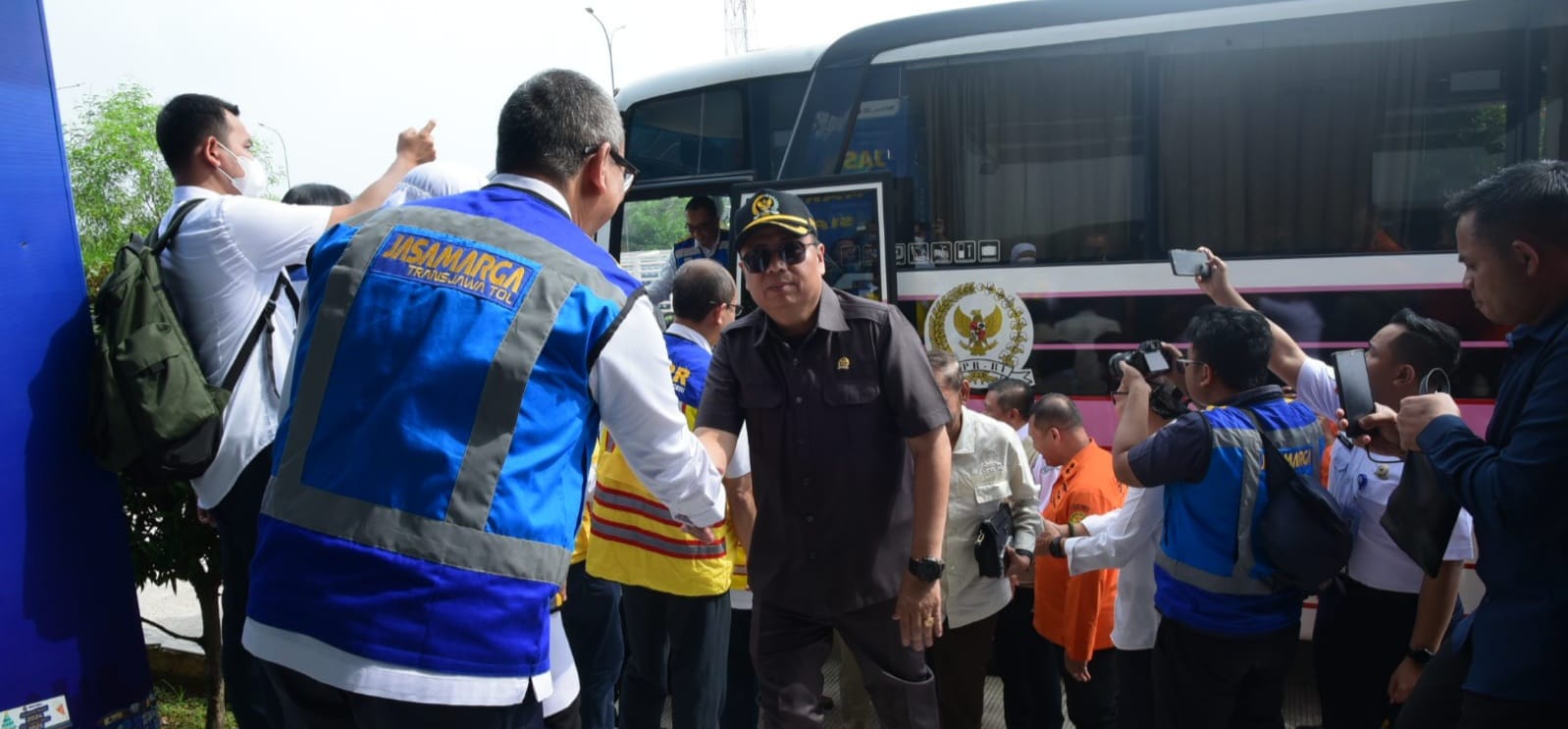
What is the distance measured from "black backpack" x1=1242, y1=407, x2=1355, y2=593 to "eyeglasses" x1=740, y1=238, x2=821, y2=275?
1539 millimetres

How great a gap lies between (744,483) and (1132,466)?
1.26 meters

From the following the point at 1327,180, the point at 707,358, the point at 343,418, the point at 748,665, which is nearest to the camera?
the point at 343,418

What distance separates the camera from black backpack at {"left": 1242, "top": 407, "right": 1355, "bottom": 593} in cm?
298

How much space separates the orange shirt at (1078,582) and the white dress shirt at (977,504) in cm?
24

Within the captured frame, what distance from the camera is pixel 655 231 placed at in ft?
24.2

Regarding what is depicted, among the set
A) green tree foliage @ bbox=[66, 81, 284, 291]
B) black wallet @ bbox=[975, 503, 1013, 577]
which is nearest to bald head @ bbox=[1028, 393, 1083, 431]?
black wallet @ bbox=[975, 503, 1013, 577]

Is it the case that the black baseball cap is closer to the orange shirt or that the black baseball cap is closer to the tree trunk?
the orange shirt

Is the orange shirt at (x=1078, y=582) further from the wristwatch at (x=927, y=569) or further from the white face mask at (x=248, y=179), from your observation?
the white face mask at (x=248, y=179)

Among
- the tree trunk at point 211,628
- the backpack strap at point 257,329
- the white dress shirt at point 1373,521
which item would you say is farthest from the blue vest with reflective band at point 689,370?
the tree trunk at point 211,628

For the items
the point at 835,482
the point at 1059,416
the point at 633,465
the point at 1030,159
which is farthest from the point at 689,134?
the point at 633,465

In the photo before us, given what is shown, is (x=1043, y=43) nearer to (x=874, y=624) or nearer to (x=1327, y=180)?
(x=1327, y=180)

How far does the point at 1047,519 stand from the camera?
4.21 meters

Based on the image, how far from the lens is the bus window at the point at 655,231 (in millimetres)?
6906

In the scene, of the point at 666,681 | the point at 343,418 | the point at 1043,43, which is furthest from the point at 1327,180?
the point at 343,418
